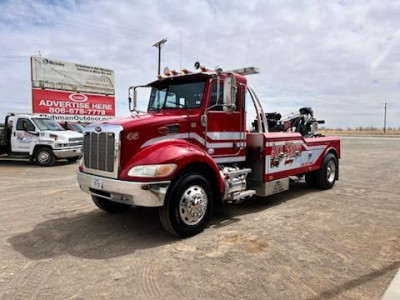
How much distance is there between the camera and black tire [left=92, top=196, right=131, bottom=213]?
231 inches

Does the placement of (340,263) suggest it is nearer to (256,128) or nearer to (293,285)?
(293,285)

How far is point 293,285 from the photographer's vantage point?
11.3 ft

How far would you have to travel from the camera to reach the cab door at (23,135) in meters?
13.8

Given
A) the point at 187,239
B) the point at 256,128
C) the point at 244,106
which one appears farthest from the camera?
the point at 256,128

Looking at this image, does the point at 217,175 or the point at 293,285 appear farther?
the point at 217,175

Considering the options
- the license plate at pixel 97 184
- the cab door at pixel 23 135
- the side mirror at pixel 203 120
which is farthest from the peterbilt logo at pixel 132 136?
the cab door at pixel 23 135

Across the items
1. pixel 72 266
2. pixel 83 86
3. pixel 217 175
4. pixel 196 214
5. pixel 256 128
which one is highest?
pixel 83 86

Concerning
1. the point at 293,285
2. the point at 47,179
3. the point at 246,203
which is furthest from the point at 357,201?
the point at 47,179

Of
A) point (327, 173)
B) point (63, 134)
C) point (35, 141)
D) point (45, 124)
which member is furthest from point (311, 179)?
point (45, 124)

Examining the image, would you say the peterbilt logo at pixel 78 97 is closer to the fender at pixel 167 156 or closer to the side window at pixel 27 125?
the side window at pixel 27 125

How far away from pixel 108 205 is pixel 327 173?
18.4ft

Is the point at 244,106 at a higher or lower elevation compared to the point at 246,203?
higher

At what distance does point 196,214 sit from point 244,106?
7.68 ft

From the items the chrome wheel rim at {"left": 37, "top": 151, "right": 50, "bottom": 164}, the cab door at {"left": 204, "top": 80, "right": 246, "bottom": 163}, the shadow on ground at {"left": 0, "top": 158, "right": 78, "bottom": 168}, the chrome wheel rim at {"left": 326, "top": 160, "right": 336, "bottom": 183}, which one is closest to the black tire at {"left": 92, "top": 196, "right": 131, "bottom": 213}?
the cab door at {"left": 204, "top": 80, "right": 246, "bottom": 163}
